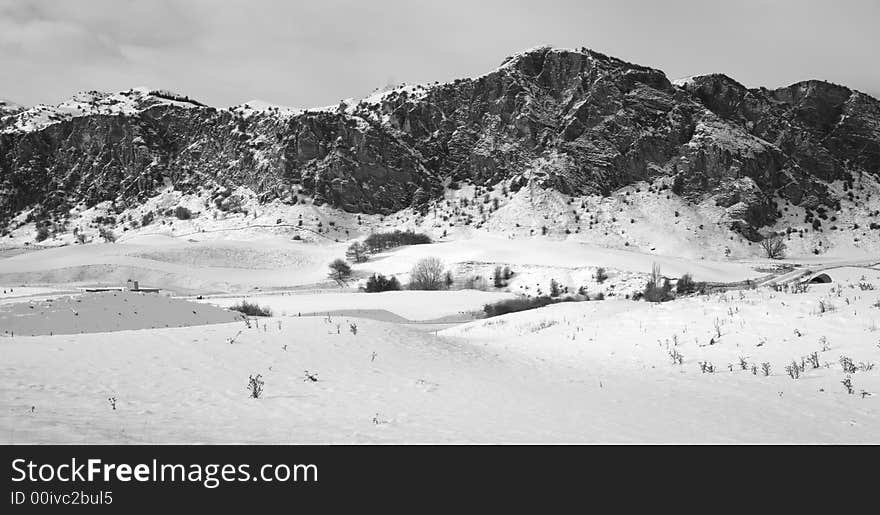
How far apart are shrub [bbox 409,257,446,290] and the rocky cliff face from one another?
33107 mm

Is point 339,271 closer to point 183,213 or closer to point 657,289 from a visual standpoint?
point 657,289

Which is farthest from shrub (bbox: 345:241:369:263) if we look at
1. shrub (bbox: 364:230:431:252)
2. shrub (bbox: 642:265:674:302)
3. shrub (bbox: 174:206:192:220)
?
shrub (bbox: 642:265:674:302)

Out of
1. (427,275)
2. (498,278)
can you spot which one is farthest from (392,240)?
(498,278)

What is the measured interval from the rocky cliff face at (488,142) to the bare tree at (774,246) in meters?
5.77

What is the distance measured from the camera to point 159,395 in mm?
8984

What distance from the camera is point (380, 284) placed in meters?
57.9

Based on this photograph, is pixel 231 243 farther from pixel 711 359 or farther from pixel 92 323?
pixel 711 359

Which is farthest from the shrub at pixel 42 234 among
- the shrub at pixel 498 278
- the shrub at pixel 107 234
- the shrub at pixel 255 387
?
the shrub at pixel 255 387

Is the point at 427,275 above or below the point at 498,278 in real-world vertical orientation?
above

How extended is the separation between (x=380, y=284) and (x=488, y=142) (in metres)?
50.1

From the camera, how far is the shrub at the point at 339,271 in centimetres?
6419

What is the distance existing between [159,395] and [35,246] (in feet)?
307

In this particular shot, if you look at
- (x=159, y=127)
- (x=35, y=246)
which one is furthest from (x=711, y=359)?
(x=159, y=127)

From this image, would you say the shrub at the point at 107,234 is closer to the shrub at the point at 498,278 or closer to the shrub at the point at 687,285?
the shrub at the point at 498,278
